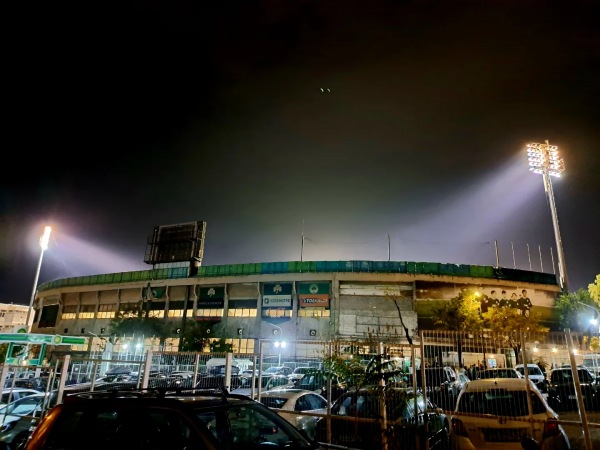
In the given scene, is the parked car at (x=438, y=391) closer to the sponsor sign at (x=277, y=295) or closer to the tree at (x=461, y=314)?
the tree at (x=461, y=314)

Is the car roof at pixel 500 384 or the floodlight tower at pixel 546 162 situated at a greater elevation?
the floodlight tower at pixel 546 162

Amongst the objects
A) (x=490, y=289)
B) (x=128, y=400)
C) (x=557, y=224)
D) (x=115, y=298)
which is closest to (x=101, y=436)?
(x=128, y=400)

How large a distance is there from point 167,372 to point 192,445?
344 inches

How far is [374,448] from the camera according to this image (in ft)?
24.9

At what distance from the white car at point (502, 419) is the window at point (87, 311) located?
59257 millimetres

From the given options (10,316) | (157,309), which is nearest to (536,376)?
A: (157,309)

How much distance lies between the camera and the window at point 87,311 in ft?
186

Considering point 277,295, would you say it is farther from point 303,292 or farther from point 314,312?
point 314,312

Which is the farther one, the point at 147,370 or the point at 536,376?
the point at 536,376

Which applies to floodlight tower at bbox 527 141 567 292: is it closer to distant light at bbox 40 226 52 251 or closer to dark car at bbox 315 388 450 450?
dark car at bbox 315 388 450 450

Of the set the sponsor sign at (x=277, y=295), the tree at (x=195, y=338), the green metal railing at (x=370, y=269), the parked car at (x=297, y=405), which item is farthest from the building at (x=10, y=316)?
the parked car at (x=297, y=405)

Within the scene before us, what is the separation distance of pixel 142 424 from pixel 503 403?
239 inches

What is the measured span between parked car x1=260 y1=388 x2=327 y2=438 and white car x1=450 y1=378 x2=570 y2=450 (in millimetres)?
3233

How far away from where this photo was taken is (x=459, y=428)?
6871 millimetres
